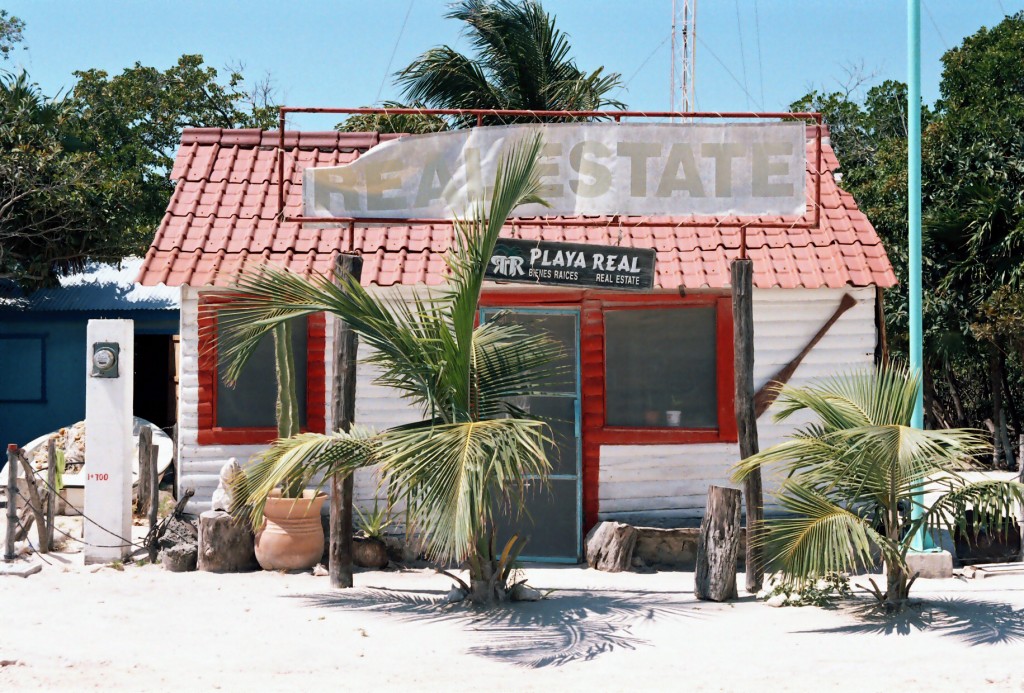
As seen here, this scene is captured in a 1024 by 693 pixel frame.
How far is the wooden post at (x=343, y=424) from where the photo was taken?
27.9ft

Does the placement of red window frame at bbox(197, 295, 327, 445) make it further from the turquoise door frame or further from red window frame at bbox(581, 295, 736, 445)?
red window frame at bbox(581, 295, 736, 445)

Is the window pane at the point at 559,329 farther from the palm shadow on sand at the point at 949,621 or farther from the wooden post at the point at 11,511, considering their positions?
the wooden post at the point at 11,511

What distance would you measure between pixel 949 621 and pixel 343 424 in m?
4.74

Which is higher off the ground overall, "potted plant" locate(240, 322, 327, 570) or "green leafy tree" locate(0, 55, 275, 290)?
"green leafy tree" locate(0, 55, 275, 290)

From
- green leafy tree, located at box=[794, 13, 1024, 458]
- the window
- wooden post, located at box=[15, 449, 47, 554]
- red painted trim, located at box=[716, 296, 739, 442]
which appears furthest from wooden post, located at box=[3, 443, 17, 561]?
green leafy tree, located at box=[794, 13, 1024, 458]

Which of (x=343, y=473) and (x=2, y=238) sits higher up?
(x=2, y=238)

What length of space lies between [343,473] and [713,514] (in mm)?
2859

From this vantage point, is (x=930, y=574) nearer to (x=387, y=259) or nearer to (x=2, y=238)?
(x=387, y=259)

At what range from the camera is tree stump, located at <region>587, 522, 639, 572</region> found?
9352 millimetres

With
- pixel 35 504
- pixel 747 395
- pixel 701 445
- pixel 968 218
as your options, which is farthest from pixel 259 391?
pixel 968 218

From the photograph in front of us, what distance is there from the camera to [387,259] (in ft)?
33.2

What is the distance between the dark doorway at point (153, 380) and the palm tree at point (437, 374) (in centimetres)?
1231

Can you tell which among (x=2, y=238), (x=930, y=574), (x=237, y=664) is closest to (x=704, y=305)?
(x=930, y=574)

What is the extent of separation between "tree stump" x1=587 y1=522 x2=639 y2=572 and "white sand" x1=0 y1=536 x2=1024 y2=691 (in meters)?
0.63
